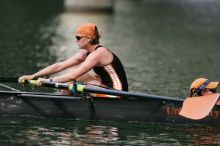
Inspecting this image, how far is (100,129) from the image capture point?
18.5 metres

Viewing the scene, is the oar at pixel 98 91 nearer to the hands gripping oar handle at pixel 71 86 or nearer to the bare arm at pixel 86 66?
the hands gripping oar handle at pixel 71 86

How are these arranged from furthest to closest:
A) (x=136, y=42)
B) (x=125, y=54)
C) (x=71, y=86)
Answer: (x=136, y=42) → (x=125, y=54) → (x=71, y=86)

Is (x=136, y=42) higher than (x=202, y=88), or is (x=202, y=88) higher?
(x=136, y=42)

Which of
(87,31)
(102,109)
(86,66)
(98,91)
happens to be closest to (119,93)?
(98,91)

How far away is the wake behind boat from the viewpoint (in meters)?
18.7

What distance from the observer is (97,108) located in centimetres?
1908

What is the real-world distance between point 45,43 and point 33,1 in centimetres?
4710

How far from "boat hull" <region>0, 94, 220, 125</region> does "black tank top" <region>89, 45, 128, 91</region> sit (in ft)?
1.87

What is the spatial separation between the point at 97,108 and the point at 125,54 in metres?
20.0

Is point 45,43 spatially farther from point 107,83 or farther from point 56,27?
point 107,83

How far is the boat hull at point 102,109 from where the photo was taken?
61.5 ft

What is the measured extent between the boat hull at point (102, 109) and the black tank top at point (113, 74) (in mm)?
570

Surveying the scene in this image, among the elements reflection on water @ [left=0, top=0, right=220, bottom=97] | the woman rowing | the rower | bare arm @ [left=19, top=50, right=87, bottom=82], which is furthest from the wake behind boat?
reflection on water @ [left=0, top=0, right=220, bottom=97]

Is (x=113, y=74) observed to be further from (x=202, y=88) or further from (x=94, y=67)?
(x=202, y=88)
